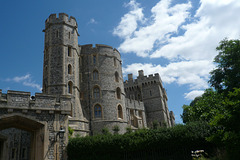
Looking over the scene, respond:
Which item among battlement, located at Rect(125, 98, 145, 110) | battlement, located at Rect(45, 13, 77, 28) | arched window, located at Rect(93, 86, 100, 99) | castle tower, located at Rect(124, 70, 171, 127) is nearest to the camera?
battlement, located at Rect(45, 13, 77, 28)

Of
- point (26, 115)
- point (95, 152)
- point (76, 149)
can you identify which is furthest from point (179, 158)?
point (26, 115)

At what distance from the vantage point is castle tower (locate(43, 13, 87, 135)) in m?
23.4

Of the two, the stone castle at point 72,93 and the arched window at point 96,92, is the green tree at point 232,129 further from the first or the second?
the arched window at point 96,92

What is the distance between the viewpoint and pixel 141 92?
43.7m

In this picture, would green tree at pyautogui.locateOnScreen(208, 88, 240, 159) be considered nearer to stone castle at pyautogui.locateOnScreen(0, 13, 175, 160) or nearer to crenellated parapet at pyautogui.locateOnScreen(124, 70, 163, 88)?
stone castle at pyautogui.locateOnScreen(0, 13, 175, 160)

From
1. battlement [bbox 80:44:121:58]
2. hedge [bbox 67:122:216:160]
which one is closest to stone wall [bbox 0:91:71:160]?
hedge [bbox 67:122:216:160]

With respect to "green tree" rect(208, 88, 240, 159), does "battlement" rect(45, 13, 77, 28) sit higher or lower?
higher

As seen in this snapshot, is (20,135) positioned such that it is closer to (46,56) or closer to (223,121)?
(46,56)

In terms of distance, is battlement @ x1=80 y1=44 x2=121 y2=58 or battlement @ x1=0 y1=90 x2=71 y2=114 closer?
battlement @ x1=0 y1=90 x2=71 y2=114

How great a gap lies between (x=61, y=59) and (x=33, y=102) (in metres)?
13.1

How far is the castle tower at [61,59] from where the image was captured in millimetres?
23413

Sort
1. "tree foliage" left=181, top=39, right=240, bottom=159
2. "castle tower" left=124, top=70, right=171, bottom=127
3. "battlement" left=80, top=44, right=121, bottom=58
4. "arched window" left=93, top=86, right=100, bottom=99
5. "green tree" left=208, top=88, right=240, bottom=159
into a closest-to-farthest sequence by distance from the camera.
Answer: "green tree" left=208, top=88, right=240, bottom=159 → "tree foliage" left=181, top=39, right=240, bottom=159 → "arched window" left=93, top=86, right=100, bottom=99 → "battlement" left=80, top=44, right=121, bottom=58 → "castle tower" left=124, top=70, right=171, bottom=127

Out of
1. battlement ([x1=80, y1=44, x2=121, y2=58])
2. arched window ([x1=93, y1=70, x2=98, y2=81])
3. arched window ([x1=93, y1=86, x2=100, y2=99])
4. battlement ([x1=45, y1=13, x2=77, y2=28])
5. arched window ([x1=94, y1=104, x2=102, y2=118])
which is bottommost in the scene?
arched window ([x1=94, y1=104, x2=102, y2=118])

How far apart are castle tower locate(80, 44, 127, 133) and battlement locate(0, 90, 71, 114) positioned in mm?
13343
